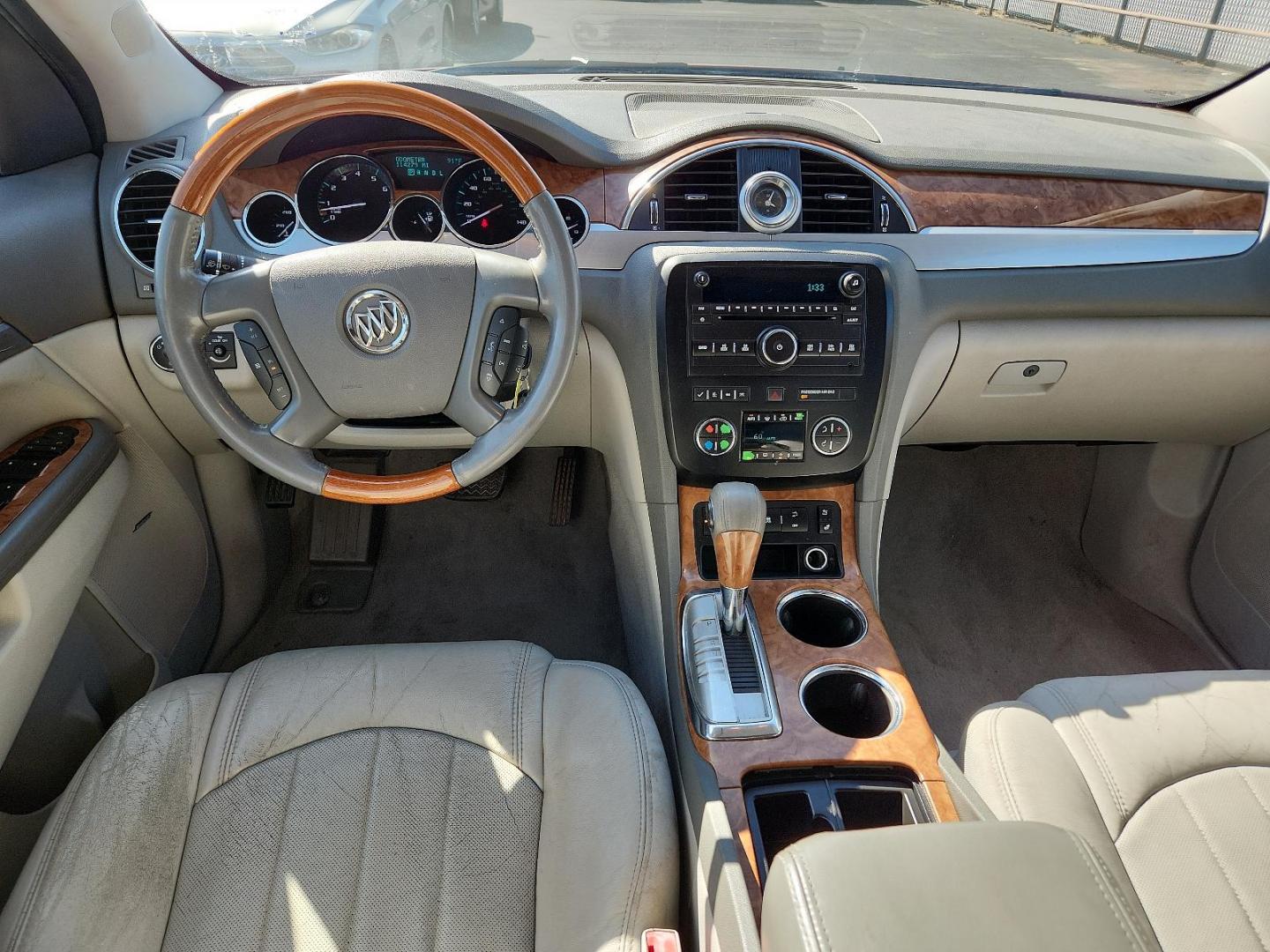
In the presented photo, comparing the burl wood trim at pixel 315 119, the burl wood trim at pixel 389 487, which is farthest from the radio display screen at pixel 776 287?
the burl wood trim at pixel 389 487

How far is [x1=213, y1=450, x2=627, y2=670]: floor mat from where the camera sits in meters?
2.19

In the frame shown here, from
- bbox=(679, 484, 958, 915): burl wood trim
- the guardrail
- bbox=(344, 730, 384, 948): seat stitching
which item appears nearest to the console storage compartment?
bbox=(679, 484, 958, 915): burl wood trim

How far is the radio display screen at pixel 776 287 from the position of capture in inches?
58.9

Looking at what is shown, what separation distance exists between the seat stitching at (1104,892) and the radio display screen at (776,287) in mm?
986

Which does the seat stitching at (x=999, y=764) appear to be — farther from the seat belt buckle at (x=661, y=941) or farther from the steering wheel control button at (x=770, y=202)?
the steering wheel control button at (x=770, y=202)

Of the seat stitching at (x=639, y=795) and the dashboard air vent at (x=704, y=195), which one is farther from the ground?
the dashboard air vent at (x=704, y=195)

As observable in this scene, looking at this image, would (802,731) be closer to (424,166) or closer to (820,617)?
(820,617)

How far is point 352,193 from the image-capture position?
154 cm

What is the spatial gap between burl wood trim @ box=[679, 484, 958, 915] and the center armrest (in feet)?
1.25

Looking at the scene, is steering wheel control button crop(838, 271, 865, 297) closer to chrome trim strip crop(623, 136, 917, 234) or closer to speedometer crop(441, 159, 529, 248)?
chrome trim strip crop(623, 136, 917, 234)

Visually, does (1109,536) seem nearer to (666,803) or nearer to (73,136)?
(666,803)

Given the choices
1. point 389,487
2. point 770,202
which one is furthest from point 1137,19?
point 389,487

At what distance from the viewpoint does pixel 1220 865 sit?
3.65 ft

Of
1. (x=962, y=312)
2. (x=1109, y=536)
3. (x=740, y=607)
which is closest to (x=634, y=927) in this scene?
(x=740, y=607)
